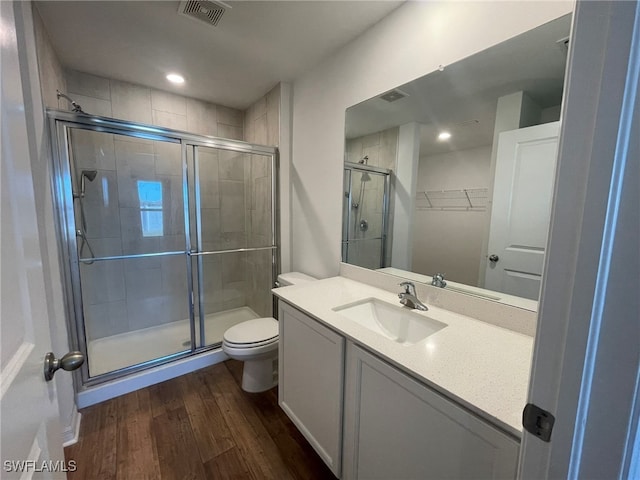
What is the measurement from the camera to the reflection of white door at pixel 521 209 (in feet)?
3.34

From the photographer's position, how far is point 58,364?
62cm

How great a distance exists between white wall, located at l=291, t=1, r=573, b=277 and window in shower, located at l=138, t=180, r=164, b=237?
132 centimetres

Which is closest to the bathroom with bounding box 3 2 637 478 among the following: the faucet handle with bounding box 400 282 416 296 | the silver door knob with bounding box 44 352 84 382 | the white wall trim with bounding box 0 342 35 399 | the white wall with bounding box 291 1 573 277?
the white wall with bounding box 291 1 573 277

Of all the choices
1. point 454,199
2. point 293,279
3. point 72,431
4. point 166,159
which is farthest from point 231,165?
point 72,431

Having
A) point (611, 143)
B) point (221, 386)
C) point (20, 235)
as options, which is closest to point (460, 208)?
point (611, 143)

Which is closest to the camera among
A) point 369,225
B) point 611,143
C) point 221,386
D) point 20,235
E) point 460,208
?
point 611,143

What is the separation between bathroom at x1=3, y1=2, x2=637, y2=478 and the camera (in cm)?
109

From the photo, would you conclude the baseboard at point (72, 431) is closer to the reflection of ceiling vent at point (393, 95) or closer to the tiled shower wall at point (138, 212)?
the tiled shower wall at point (138, 212)

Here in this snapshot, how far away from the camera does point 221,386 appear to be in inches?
76.9

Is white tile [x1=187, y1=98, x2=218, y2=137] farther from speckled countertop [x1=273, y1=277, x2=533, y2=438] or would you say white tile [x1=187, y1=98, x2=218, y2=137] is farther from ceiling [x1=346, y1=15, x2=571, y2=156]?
speckled countertop [x1=273, y1=277, x2=533, y2=438]

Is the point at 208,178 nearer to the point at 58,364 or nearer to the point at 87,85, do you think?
the point at 87,85

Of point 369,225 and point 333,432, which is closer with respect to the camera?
point 333,432

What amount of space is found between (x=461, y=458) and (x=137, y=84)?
10.9ft

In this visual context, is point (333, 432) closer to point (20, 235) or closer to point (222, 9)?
point (20, 235)
